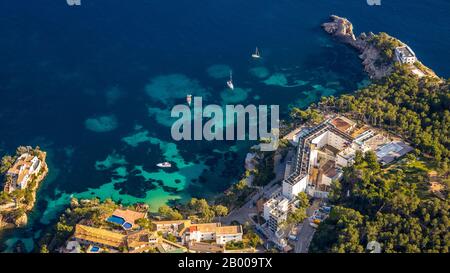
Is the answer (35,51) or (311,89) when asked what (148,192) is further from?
(35,51)

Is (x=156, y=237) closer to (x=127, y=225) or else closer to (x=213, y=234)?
(x=127, y=225)

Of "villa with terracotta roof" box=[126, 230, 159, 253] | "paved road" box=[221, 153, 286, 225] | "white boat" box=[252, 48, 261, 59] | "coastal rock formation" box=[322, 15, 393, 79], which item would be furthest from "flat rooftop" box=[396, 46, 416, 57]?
"villa with terracotta roof" box=[126, 230, 159, 253]

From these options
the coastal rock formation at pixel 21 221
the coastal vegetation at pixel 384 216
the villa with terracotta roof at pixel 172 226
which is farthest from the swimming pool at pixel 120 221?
the coastal vegetation at pixel 384 216

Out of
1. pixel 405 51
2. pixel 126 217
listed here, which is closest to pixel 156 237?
pixel 126 217

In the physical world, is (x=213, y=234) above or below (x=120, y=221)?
below

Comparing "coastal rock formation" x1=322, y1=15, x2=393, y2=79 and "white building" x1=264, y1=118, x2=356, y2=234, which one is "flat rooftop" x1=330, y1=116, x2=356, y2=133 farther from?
"coastal rock formation" x1=322, y1=15, x2=393, y2=79

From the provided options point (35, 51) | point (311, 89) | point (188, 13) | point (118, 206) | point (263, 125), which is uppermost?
point (188, 13)

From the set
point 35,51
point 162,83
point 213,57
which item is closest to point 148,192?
point 162,83
